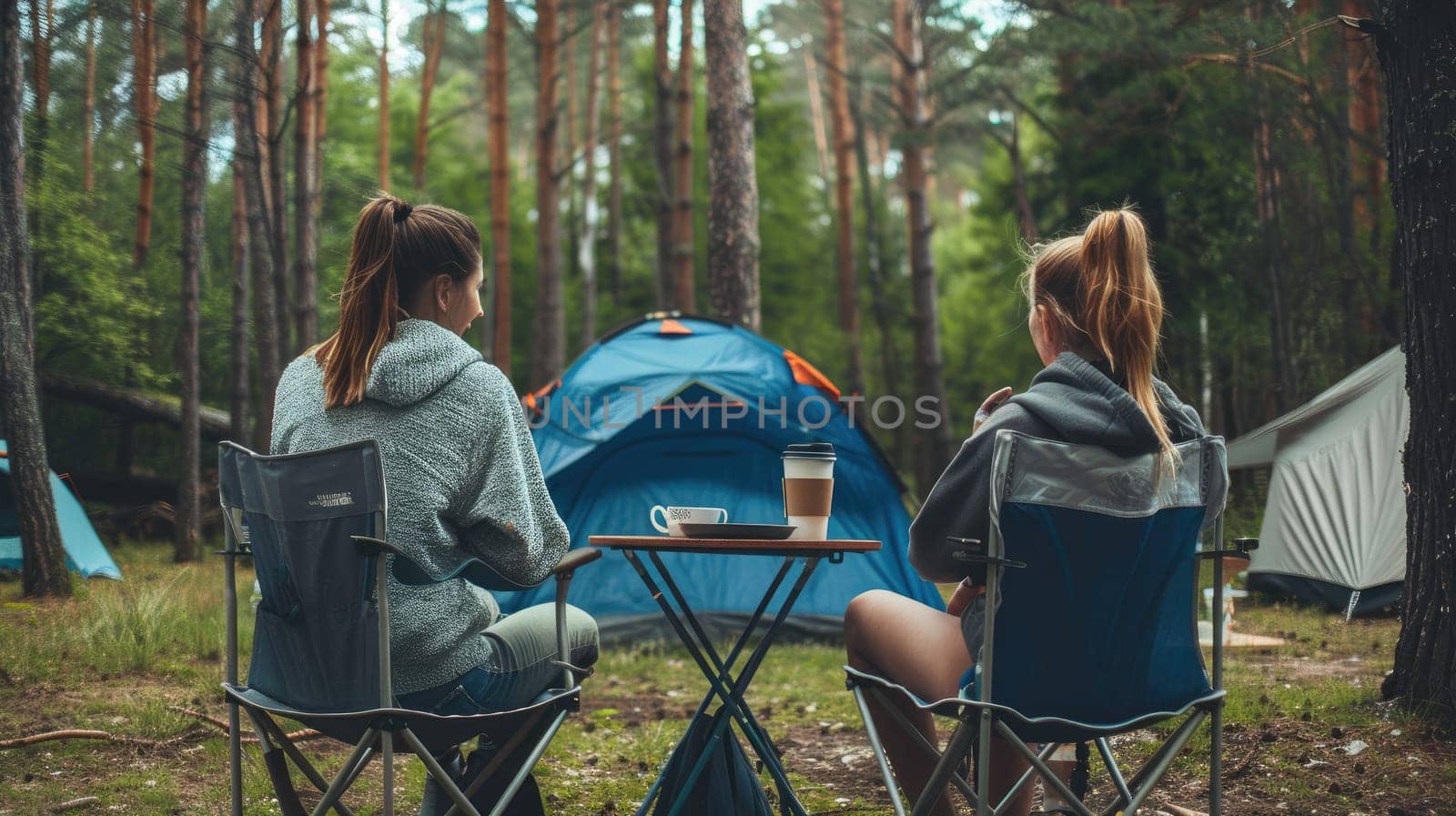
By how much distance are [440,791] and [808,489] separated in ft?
3.07

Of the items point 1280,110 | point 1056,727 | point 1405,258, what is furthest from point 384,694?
point 1280,110

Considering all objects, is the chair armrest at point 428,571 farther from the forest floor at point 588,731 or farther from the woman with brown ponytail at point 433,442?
the forest floor at point 588,731

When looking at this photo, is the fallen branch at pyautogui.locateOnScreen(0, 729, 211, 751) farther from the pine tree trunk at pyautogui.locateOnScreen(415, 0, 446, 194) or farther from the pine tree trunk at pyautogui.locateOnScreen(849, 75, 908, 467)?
the pine tree trunk at pyautogui.locateOnScreen(849, 75, 908, 467)

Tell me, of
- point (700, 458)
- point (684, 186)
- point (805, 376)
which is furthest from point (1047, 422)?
point (684, 186)

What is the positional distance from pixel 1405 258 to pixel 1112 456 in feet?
7.16

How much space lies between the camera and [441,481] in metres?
2.11

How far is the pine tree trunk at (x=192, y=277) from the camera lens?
5.29m

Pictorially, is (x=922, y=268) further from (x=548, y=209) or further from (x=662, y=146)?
(x=662, y=146)

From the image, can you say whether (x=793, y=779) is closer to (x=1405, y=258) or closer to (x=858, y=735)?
(x=858, y=735)

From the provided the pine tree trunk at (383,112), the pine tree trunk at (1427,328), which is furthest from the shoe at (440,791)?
the pine tree trunk at (383,112)

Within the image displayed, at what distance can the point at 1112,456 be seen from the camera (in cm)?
197

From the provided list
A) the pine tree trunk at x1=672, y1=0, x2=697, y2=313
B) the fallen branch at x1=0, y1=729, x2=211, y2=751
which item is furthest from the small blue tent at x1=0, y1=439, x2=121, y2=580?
the pine tree trunk at x1=672, y1=0, x2=697, y2=313

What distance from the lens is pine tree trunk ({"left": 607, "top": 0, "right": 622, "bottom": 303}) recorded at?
17578mm

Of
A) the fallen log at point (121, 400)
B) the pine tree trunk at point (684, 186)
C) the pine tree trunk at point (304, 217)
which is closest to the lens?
the fallen log at point (121, 400)
